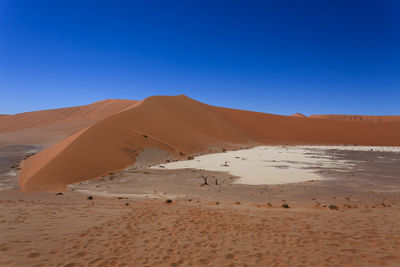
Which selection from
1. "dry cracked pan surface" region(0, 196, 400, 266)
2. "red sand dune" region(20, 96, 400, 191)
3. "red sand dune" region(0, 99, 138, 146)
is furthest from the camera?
"red sand dune" region(0, 99, 138, 146)

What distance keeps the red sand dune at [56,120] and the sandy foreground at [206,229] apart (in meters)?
28.8

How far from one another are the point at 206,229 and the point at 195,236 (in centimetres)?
52

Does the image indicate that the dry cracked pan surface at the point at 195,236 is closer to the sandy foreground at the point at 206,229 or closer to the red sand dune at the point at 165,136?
the sandy foreground at the point at 206,229

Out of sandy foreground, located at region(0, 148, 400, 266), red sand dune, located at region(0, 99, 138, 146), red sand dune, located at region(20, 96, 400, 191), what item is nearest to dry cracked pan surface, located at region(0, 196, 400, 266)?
sandy foreground, located at region(0, 148, 400, 266)

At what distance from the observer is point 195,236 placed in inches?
218

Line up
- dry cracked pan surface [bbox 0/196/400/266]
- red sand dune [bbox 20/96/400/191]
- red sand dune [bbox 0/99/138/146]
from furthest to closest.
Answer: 1. red sand dune [bbox 0/99/138/146]
2. red sand dune [bbox 20/96/400/191]
3. dry cracked pan surface [bbox 0/196/400/266]

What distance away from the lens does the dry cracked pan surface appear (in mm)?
4371

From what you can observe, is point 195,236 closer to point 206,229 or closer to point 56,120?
point 206,229

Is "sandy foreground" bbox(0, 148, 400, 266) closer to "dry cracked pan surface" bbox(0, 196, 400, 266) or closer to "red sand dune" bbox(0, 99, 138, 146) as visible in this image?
"dry cracked pan surface" bbox(0, 196, 400, 266)

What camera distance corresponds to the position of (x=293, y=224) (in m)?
6.28

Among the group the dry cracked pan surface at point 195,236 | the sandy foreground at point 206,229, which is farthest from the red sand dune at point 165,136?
the dry cracked pan surface at point 195,236

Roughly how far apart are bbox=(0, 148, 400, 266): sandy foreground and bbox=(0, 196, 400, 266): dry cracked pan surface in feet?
0.06

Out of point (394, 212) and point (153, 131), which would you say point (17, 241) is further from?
point (153, 131)

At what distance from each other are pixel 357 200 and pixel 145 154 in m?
15.4
